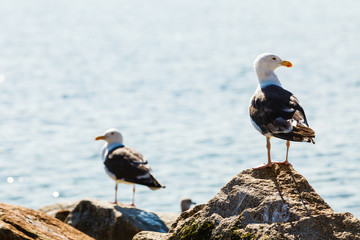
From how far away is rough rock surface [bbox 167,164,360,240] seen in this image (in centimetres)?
634

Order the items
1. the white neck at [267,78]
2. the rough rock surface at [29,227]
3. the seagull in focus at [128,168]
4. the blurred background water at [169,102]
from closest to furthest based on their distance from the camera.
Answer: the rough rock surface at [29,227] → the white neck at [267,78] → the seagull in focus at [128,168] → the blurred background water at [169,102]

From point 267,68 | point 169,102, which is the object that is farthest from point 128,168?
point 169,102

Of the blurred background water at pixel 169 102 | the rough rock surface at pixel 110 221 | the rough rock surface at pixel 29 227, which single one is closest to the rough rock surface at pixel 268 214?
the rough rock surface at pixel 29 227

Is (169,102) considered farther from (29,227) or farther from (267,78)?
(29,227)

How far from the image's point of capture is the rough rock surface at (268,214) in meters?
6.34

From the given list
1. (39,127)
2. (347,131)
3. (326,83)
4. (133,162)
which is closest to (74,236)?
(133,162)

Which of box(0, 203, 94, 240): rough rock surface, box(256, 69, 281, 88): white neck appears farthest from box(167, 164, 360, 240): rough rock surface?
box(256, 69, 281, 88): white neck

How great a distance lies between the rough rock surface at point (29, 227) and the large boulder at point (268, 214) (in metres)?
1.41

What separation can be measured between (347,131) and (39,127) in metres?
12.6

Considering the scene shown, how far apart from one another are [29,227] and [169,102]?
27.5 m

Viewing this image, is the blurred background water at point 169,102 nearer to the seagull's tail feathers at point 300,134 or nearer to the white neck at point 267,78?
the white neck at point 267,78

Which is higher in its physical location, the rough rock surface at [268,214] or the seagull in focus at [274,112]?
the seagull in focus at [274,112]

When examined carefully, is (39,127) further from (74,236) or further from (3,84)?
(74,236)

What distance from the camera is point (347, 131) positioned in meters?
26.6
